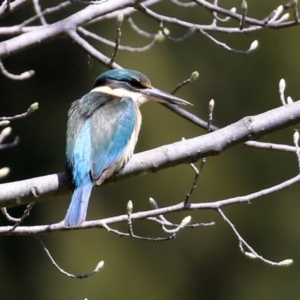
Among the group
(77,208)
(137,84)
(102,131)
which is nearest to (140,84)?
(137,84)

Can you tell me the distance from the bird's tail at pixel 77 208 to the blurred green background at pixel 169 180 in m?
2.05

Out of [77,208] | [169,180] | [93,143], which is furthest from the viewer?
[169,180]

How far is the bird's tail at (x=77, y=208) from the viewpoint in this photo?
8.27 feet

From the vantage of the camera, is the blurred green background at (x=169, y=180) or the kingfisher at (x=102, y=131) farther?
the blurred green background at (x=169, y=180)

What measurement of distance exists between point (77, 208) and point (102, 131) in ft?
1.36

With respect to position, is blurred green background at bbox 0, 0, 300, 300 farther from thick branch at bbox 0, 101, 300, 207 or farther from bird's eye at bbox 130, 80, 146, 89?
thick branch at bbox 0, 101, 300, 207

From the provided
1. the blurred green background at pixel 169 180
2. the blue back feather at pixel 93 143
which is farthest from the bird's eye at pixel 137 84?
the blurred green background at pixel 169 180

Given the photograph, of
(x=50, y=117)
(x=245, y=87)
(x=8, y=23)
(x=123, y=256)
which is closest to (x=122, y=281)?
(x=123, y=256)

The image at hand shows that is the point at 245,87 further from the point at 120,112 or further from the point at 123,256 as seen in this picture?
the point at 120,112

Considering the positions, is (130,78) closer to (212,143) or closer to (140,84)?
(140,84)

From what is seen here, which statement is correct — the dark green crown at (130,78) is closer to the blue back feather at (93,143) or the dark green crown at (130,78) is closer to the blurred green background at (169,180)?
the blue back feather at (93,143)

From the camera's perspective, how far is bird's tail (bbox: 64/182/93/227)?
8.27ft

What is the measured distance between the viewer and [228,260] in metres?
4.81

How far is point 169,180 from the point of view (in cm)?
472
